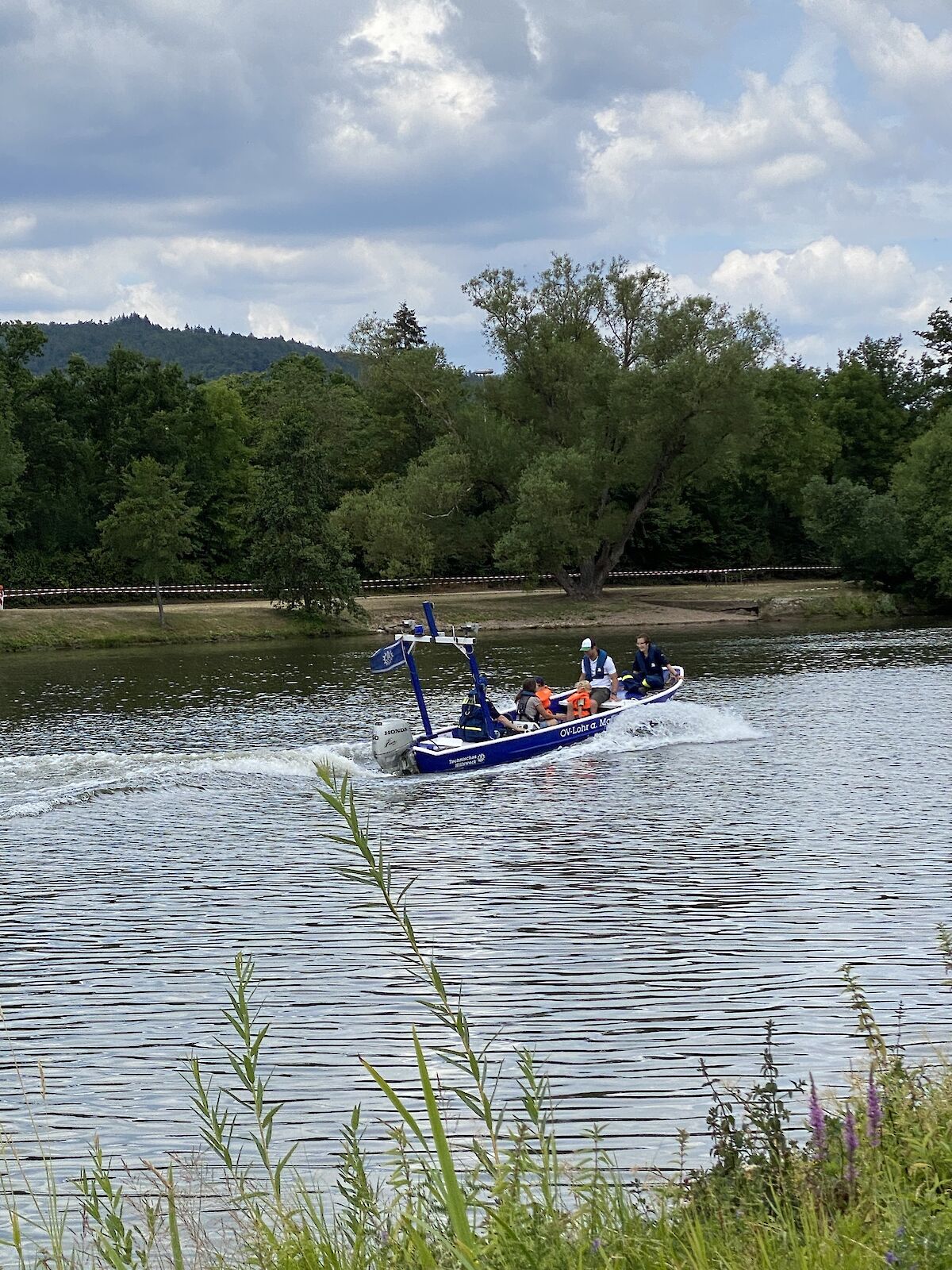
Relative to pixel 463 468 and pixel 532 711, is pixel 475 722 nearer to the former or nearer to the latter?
pixel 532 711

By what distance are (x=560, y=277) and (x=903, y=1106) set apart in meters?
64.7

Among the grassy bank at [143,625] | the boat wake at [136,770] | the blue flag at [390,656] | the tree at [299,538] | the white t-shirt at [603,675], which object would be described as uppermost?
the tree at [299,538]

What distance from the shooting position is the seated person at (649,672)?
33.2m

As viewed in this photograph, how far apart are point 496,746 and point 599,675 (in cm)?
611

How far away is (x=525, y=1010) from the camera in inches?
460

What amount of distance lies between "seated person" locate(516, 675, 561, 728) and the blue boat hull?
58 centimetres

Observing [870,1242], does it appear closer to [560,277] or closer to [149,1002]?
[149,1002]

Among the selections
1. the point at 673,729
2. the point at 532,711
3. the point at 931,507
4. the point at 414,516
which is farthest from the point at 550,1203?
the point at 931,507

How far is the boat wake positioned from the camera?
2416cm

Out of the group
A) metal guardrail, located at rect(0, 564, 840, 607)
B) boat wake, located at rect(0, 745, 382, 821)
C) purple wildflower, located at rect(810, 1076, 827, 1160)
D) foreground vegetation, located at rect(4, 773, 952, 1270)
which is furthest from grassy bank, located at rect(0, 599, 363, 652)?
A: purple wildflower, located at rect(810, 1076, 827, 1160)

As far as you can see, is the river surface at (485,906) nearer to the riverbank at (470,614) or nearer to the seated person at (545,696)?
the seated person at (545,696)

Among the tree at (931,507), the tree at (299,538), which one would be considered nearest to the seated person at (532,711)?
the tree at (299,538)

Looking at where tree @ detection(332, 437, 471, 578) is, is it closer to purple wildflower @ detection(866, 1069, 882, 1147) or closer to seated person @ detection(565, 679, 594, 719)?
seated person @ detection(565, 679, 594, 719)

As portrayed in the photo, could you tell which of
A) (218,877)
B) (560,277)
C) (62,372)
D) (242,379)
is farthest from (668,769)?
(242,379)
